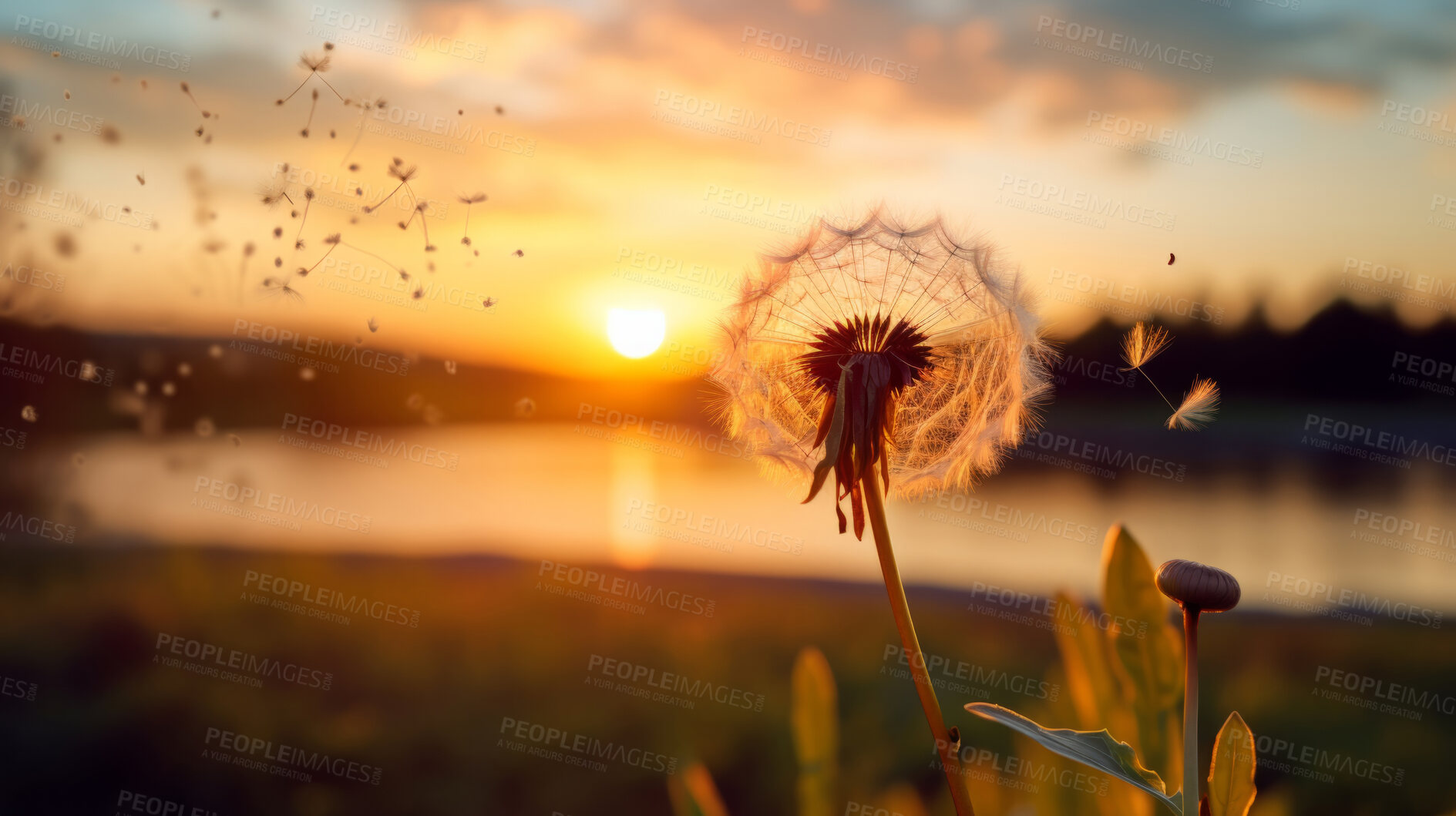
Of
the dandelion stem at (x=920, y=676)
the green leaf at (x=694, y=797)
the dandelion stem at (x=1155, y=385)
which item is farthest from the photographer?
the green leaf at (x=694, y=797)

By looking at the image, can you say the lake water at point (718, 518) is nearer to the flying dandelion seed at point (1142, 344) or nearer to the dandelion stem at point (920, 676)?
the flying dandelion seed at point (1142, 344)

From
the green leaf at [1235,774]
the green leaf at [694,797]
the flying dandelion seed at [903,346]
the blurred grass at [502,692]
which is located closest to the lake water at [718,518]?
the blurred grass at [502,692]

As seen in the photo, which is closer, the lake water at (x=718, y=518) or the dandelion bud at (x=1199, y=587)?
the dandelion bud at (x=1199, y=587)

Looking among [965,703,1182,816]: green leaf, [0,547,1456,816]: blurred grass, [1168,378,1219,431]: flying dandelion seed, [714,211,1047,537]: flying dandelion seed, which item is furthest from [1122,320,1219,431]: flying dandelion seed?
[0,547,1456,816]: blurred grass

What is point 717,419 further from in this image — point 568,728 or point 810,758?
point 568,728

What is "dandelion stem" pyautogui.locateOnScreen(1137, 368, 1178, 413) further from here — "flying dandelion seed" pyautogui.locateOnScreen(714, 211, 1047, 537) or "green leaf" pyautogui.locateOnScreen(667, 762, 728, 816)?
"green leaf" pyautogui.locateOnScreen(667, 762, 728, 816)

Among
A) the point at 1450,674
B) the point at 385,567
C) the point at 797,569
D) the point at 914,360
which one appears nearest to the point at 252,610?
the point at 385,567

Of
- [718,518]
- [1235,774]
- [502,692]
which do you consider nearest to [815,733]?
[1235,774]
